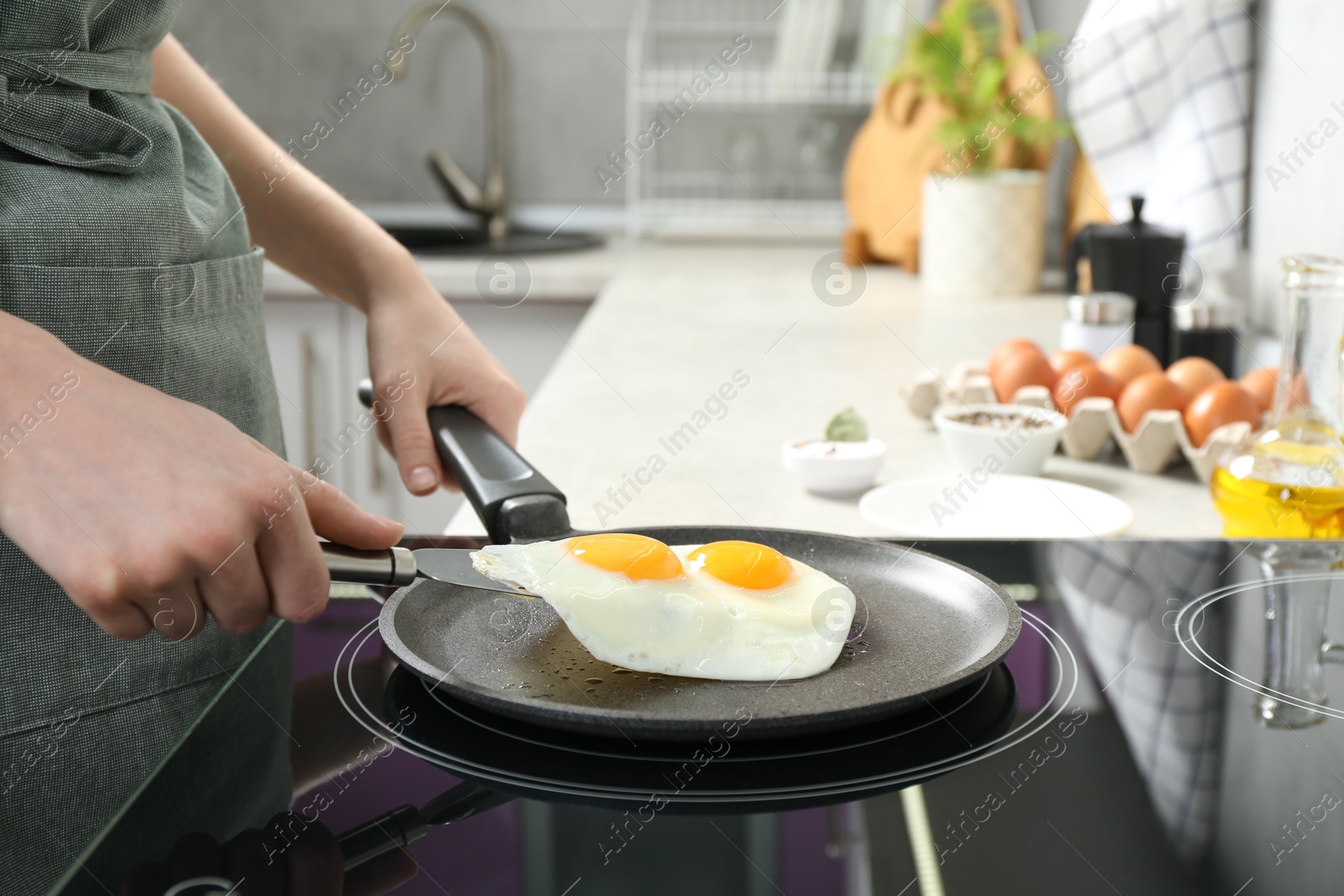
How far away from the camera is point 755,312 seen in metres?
1.98

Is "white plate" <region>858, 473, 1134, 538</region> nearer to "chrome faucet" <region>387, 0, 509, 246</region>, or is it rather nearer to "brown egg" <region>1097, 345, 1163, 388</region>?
"brown egg" <region>1097, 345, 1163, 388</region>

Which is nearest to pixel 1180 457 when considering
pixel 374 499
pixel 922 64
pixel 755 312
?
pixel 755 312

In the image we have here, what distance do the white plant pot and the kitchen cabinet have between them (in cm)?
71

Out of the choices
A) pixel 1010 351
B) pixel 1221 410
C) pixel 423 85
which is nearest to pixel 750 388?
pixel 1010 351

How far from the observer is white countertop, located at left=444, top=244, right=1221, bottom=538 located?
39.8 inches

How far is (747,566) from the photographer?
58cm

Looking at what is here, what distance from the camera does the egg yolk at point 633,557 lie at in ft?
1.83

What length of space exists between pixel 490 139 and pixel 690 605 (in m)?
2.51

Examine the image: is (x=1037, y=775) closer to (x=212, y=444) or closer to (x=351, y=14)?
(x=212, y=444)

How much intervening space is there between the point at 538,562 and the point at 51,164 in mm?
372

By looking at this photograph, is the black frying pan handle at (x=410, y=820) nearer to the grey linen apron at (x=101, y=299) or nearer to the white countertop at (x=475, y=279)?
the grey linen apron at (x=101, y=299)

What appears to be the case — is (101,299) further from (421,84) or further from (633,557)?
(421,84)

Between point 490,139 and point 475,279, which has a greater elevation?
point 490,139

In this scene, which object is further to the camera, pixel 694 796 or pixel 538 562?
pixel 538 562
